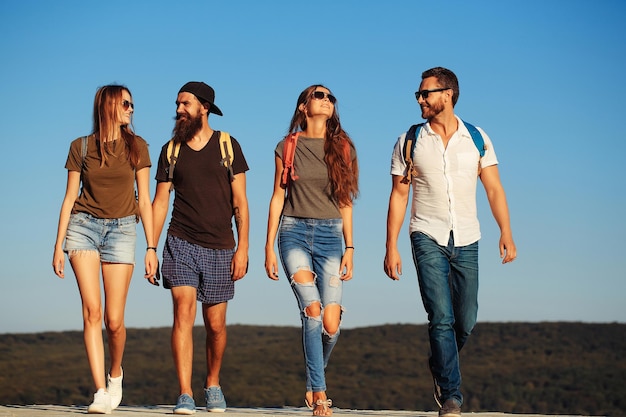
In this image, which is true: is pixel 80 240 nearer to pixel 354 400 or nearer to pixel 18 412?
pixel 18 412

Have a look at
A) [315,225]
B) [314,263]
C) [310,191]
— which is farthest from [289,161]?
[314,263]

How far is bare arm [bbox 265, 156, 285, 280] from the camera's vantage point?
942 cm

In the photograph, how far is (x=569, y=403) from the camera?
61.5 meters

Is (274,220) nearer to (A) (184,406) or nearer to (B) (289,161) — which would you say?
(B) (289,161)

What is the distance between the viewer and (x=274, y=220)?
9.51 meters

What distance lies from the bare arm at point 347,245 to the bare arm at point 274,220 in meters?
0.65

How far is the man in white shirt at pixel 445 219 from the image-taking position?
8.85m

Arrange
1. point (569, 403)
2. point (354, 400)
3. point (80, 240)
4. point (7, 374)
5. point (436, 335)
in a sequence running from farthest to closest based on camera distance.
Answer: point (7, 374) → point (354, 400) → point (569, 403) → point (80, 240) → point (436, 335)

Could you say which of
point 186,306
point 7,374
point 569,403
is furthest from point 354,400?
point 186,306

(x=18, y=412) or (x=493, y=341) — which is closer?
(x=18, y=412)

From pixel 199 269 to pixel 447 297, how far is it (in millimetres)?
2599

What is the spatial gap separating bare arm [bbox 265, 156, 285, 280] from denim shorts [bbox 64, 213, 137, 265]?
140 centimetres

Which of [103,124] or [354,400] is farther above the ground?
[103,124]

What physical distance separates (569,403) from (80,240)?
186ft
